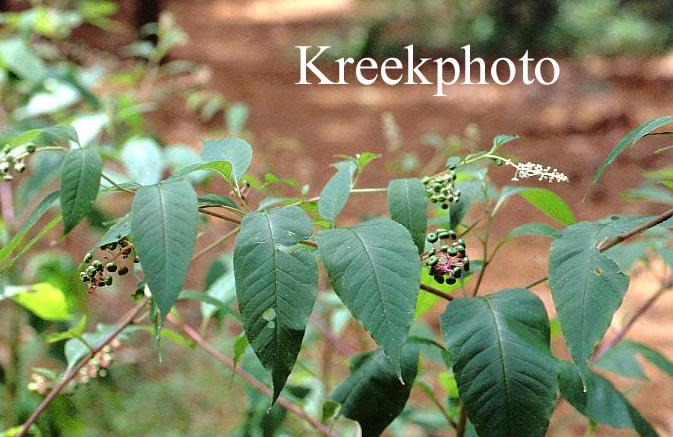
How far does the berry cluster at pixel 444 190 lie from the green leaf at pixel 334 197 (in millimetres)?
71

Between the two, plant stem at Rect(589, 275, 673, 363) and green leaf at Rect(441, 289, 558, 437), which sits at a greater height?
green leaf at Rect(441, 289, 558, 437)

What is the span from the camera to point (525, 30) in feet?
11.8

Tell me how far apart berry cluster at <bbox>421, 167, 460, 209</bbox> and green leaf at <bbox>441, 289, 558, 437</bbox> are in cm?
10

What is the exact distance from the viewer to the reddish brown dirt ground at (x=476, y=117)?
304cm

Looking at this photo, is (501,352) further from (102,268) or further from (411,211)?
(102,268)

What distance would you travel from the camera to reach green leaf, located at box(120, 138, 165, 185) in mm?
1030

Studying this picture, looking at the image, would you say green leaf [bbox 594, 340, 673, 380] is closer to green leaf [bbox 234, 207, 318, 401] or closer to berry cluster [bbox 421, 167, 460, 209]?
berry cluster [bbox 421, 167, 460, 209]

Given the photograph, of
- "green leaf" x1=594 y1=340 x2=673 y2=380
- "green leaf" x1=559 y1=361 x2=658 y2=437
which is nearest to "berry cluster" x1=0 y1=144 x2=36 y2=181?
"green leaf" x1=559 y1=361 x2=658 y2=437

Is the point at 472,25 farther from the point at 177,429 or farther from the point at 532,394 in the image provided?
the point at 532,394

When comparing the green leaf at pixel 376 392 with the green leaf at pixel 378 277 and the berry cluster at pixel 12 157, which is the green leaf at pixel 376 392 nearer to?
the green leaf at pixel 378 277

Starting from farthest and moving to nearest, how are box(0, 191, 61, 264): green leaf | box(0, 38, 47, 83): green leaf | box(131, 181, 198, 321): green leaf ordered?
1. box(0, 38, 47, 83): green leaf
2. box(0, 191, 61, 264): green leaf
3. box(131, 181, 198, 321): green leaf

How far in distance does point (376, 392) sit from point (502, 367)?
0.15 m

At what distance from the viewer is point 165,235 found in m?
0.44

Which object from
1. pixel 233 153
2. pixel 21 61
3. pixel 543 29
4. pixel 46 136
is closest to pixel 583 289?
pixel 233 153
